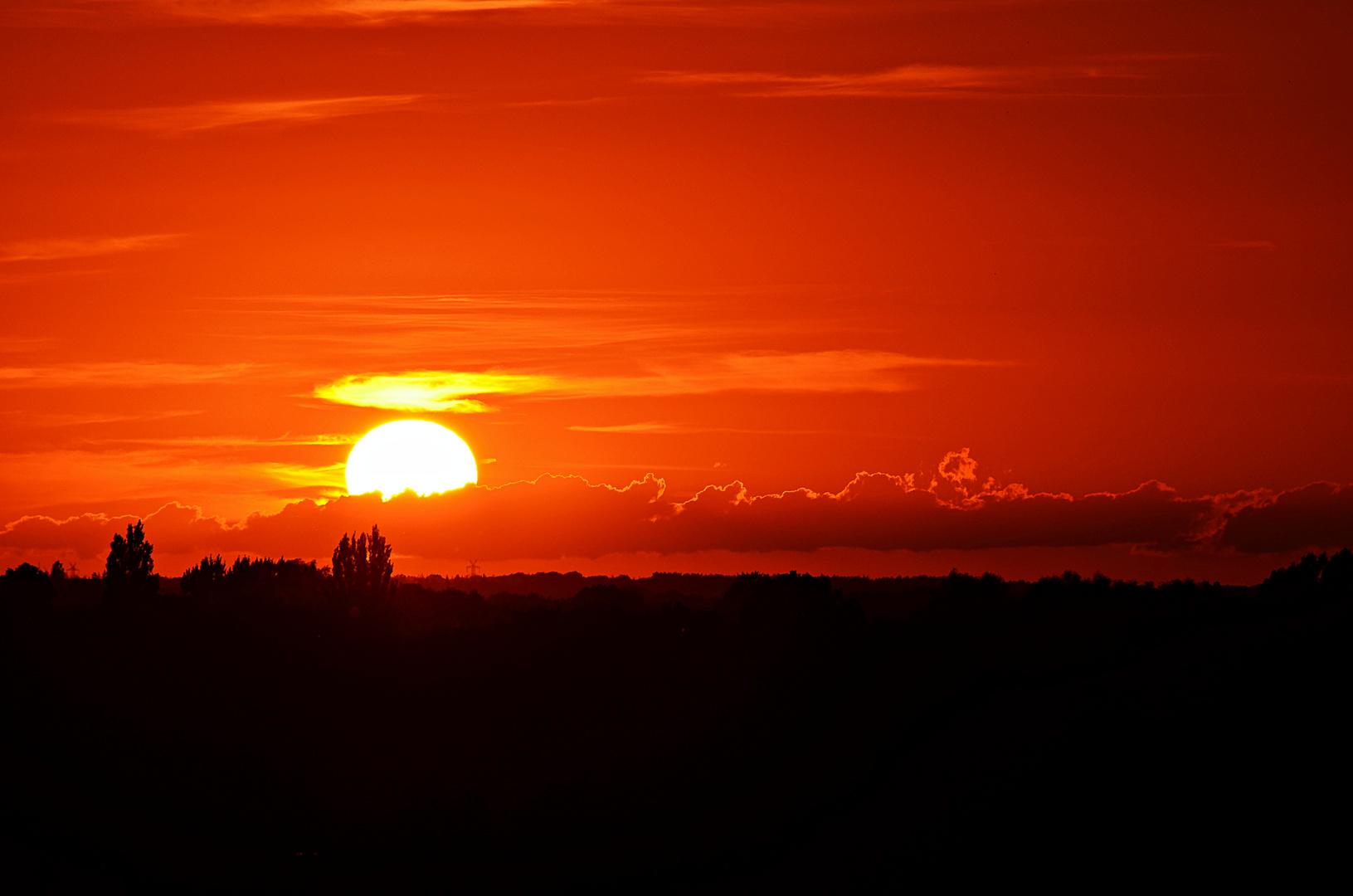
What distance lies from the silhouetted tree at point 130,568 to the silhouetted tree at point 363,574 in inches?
392

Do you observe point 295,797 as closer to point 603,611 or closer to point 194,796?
point 194,796

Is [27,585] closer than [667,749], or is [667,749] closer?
[667,749]

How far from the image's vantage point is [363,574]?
7856 cm

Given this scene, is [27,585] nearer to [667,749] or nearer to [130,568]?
[130,568]

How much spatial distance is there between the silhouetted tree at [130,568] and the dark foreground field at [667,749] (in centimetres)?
403

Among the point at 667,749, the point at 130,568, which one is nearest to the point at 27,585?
the point at 130,568

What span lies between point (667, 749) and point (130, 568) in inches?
1603

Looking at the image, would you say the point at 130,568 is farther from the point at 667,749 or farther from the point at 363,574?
the point at 667,749

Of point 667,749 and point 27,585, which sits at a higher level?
point 27,585

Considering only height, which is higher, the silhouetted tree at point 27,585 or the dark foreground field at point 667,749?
the silhouetted tree at point 27,585

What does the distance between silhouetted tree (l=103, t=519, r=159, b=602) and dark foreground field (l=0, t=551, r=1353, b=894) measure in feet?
13.2

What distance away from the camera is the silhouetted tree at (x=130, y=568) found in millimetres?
76438

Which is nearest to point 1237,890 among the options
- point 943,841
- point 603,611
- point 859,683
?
point 943,841

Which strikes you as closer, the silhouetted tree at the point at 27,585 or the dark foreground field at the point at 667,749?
the dark foreground field at the point at 667,749
